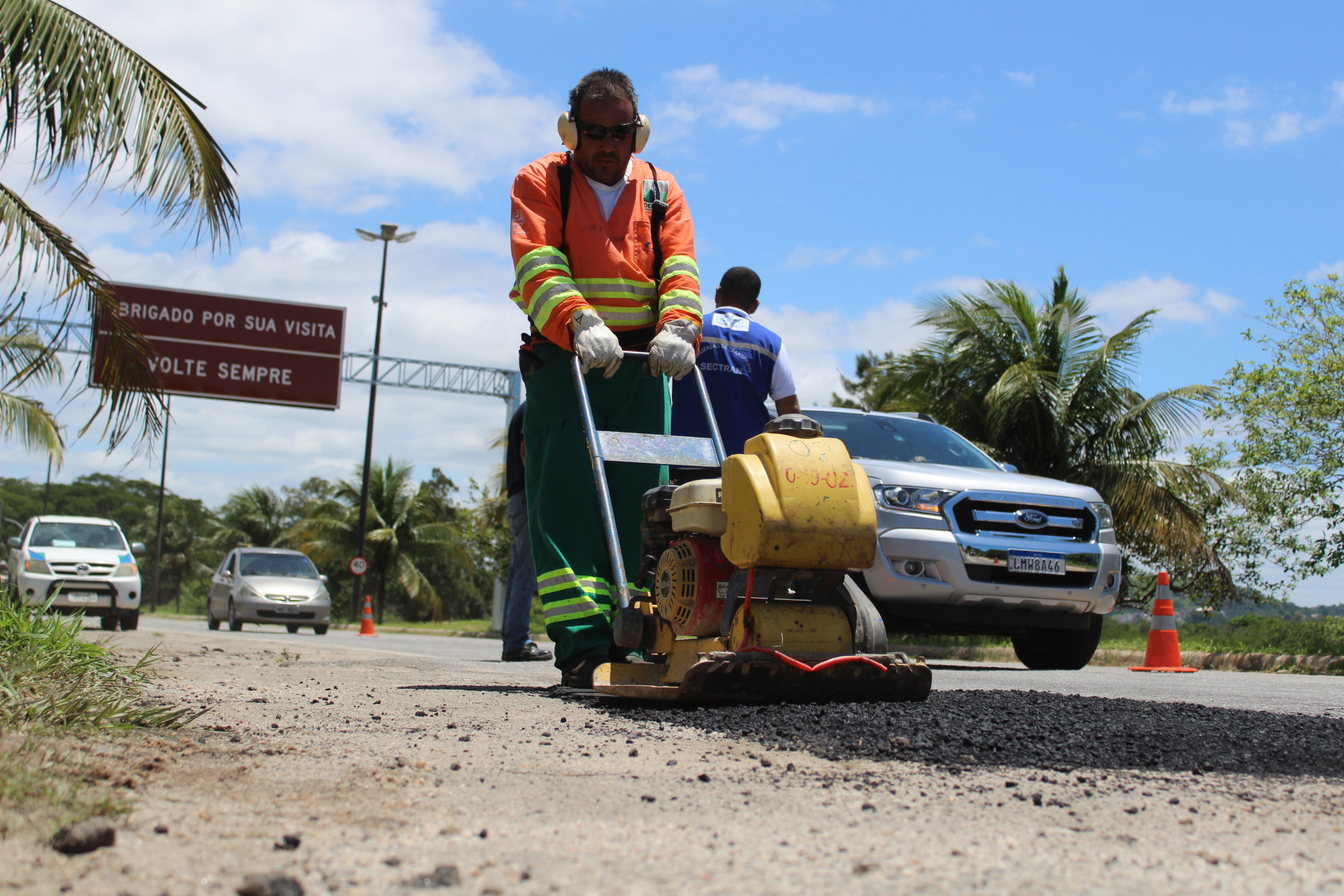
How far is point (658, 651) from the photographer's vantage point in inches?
164

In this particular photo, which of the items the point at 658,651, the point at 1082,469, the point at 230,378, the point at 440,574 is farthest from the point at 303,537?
the point at 658,651

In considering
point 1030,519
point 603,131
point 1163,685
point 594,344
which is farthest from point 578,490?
point 1030,519

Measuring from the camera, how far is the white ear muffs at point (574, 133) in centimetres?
475

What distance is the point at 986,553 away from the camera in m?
7.07

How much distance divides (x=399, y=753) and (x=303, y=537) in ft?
142

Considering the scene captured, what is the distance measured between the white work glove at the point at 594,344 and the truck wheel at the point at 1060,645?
445cm

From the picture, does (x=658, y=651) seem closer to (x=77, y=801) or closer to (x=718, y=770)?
(x=718, y=770)

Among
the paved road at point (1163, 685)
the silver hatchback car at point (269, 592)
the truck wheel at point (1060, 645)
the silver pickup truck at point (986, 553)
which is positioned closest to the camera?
the paved road at point (1163, 685)

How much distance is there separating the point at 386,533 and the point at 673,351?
38.4 m

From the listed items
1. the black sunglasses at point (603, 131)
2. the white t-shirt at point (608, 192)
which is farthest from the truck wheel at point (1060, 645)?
the black sunglasses at point (603, 131)

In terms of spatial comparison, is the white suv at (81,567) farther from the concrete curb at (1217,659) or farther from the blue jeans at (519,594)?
the concrete curb at (1217,659)

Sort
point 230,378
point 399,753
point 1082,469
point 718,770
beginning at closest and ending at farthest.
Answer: point 718,770 < point 399,753 < point 1082,469 < point 230,378

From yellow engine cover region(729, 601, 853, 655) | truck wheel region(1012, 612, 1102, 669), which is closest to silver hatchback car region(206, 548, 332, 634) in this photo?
truck wheel region(1012, 612, 1102, 669)

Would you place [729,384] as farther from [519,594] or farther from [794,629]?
[519,594]
